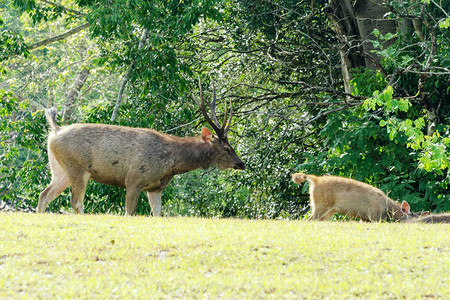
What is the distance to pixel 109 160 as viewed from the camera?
1251cm

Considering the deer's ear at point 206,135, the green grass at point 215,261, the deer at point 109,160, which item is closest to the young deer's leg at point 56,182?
the deer at point 109,160

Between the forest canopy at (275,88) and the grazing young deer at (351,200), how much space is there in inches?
52.4

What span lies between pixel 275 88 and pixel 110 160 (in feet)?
23.5

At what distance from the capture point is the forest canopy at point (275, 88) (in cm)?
1386

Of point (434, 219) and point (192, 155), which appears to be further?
point (192, 155)

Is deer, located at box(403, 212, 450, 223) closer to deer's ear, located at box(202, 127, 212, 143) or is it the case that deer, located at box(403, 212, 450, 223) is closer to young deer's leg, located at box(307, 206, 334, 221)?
young deer's leg, located at box(307, 206, 334, 221)

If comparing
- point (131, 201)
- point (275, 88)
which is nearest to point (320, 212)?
point (131, 201)

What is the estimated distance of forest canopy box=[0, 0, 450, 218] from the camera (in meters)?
13.9

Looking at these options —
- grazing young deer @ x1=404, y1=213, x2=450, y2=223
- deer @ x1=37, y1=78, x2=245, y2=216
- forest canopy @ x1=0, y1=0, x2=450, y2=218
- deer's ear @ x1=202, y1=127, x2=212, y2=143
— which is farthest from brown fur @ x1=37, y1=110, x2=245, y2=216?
grazing young deer @ x1=404, y1=213, x2=450, y2=223

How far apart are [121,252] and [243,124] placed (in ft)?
34.8

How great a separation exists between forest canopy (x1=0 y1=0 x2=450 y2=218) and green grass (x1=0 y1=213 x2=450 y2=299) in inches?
170

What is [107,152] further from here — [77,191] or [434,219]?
[434,219]

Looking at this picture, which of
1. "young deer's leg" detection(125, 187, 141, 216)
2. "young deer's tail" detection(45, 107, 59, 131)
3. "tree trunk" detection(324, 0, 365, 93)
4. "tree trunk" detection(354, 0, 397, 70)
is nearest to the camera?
"young deer's leg" detection(125, 187, 141, 216)

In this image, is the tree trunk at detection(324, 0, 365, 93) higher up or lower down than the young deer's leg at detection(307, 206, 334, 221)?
higher up
